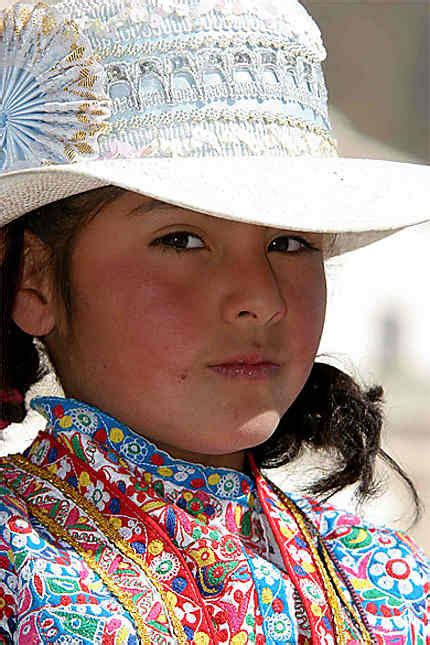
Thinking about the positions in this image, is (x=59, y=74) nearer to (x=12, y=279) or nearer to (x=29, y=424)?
(x=12, y=279)

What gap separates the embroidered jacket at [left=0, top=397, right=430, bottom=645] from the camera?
110 centimetres

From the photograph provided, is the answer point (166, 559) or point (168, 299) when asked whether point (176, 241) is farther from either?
point (166, 559)

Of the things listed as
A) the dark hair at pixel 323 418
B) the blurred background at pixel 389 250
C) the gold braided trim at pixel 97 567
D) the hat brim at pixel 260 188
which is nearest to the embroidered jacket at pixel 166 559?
the gold braided trim at pixel 97 567

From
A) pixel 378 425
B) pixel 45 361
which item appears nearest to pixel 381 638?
pixel 378 425

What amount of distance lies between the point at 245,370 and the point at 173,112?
26 centimetres

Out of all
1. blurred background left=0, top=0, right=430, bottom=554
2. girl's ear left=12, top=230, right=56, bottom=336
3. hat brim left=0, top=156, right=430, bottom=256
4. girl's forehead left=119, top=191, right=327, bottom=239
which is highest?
hat brim left=0, top=156, right=430, bottom=256

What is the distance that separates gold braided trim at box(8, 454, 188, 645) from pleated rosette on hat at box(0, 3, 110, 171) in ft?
1.02

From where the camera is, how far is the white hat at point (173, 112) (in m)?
1.12

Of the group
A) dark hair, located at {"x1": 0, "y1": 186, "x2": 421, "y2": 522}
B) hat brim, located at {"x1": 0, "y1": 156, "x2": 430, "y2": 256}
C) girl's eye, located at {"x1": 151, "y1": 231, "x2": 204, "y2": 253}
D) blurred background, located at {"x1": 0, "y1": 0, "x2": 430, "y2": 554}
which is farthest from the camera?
blurred background, located at {"x1": 0, "y1": 0, "x2": 430, "y2": 554}

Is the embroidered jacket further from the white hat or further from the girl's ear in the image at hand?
the white hat

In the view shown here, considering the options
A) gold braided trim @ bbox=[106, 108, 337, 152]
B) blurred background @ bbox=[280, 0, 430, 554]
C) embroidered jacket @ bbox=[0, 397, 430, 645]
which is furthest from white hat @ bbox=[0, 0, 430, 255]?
blurred background @ bbox=[280, 0, 430, 554]

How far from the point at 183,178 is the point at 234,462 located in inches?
13.8

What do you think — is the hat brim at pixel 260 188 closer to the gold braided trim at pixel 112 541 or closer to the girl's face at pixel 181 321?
the girl's face at pixel 181 321

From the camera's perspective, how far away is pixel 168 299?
3.78 feet
